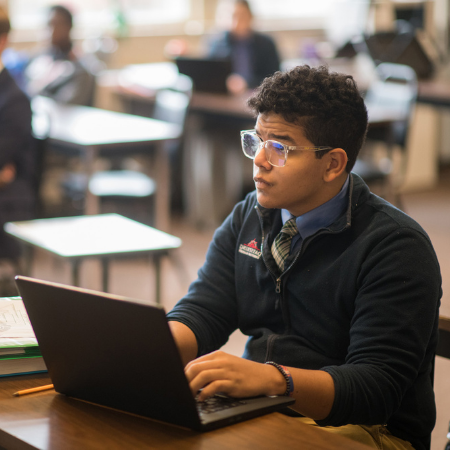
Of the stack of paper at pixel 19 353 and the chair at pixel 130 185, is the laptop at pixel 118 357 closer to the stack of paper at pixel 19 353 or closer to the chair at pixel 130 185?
the stack of paper at pixel 19 353

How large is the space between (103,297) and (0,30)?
2.31m

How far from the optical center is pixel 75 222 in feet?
8.18

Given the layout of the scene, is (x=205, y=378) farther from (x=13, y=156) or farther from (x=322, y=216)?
(x=13, y=156)

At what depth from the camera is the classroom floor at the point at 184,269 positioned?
103 inches

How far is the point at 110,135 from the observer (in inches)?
138

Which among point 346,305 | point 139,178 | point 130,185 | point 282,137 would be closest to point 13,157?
point 130,185

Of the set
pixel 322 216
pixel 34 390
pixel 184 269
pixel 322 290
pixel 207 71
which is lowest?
pixel 184 269

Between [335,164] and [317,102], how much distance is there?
0.12 metres

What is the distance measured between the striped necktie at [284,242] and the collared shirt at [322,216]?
15 millimetres

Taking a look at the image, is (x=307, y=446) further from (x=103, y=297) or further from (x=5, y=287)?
(x=5, y=287)

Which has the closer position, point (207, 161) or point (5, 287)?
point (5, 287)

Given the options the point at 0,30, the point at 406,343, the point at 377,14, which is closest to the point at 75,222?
the point at 0,30

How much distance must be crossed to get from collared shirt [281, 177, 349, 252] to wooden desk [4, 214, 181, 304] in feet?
3.01

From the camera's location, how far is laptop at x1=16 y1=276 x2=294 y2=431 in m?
0.90
